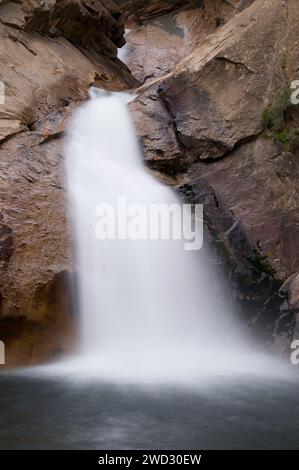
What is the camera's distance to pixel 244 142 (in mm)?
10078

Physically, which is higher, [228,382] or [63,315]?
[63,315]

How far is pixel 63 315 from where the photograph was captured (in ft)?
26.1

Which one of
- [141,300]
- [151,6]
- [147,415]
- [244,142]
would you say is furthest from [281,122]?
[151,6]

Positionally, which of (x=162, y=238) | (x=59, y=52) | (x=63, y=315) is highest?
(x=59, y=52)

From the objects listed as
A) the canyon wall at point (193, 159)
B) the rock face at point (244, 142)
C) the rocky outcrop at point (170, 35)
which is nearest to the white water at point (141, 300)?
the canyon wall at point (193, 159)

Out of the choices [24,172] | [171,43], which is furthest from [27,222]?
[171,43]

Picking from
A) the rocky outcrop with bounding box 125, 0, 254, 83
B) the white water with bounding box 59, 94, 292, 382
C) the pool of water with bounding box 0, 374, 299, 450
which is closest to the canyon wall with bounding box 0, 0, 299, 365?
the white water with bounding box 59, 94, 292, 382

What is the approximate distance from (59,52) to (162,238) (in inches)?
266

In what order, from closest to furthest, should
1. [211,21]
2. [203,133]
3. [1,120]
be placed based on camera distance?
[1,120]
[203,133]
[211,21]

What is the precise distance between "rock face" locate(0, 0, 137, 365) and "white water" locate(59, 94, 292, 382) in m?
0.34

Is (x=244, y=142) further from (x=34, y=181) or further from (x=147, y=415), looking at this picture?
(x=147, y=415)

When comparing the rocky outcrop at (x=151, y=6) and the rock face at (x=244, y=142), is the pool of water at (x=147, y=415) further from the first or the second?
the rocky outcrop at (x=151, y=6)

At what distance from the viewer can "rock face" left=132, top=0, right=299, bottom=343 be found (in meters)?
9.21
